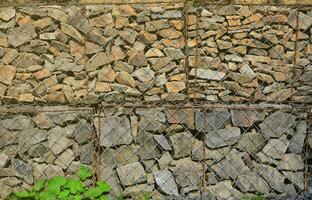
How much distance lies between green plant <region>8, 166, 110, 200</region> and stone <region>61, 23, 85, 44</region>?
1.13 meters

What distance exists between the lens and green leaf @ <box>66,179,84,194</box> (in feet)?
13.6

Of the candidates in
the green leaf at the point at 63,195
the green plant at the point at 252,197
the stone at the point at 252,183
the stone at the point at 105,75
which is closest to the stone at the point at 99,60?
the stone at the point at 105,75

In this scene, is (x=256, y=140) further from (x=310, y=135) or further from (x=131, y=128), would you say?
(x=131, y=128)

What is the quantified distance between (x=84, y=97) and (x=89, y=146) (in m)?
0.43

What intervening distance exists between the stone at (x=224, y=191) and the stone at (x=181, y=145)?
1.22 feet

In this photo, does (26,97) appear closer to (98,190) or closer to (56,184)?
(56,184)

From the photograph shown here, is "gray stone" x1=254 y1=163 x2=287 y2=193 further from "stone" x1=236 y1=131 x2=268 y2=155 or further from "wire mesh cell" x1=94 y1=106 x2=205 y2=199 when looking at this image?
"wire mesh cell" x1=94 y1=106 x2=205 y2=199

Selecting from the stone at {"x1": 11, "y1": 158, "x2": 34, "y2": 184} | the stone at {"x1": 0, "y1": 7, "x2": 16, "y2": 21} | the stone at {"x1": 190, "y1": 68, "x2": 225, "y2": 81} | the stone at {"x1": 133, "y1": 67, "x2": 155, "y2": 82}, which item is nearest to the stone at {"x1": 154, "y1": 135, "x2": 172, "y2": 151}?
the stone at {"x1": 133, "y1": 67, "x2": 155, "y2": 82}

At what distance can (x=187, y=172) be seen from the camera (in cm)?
428

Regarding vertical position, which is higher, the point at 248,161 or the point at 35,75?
the point at 35,75

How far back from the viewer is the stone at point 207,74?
14.2 ft

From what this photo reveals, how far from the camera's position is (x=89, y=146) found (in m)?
4.26

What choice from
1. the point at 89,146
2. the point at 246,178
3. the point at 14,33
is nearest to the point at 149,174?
the point at 89,146

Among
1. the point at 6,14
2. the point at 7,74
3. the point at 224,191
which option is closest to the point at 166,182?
the point at 224,191
